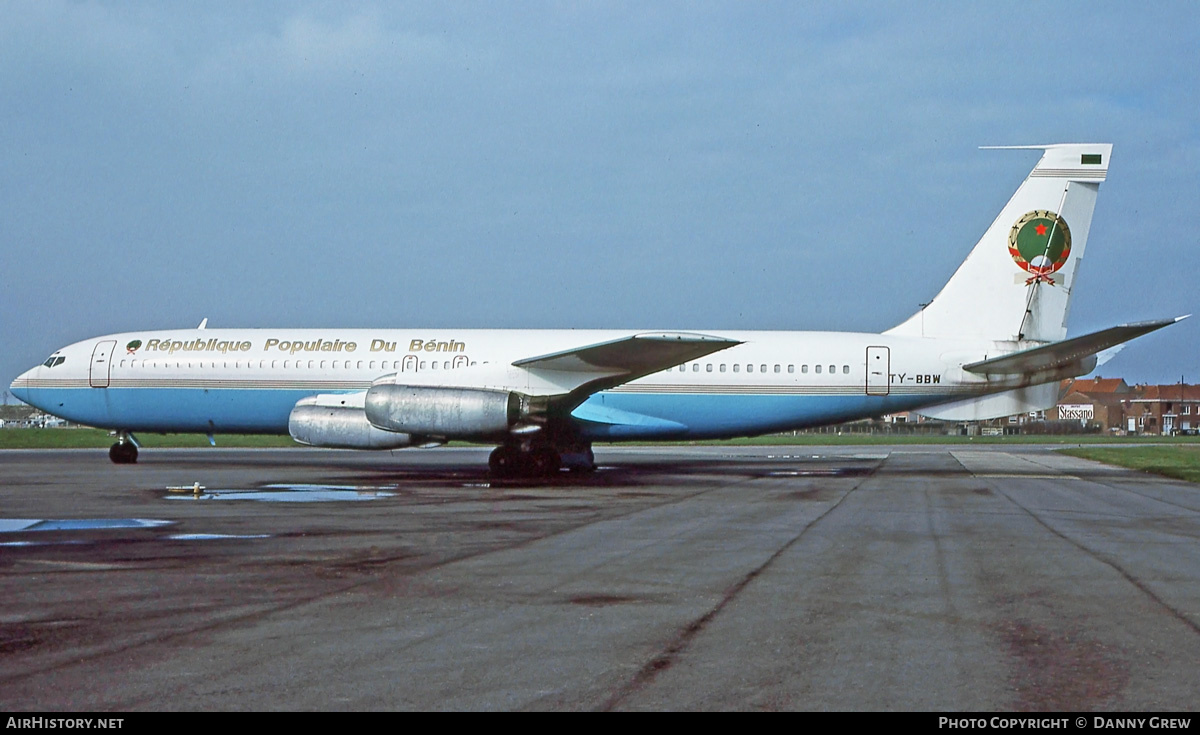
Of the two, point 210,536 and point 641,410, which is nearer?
point 210,536

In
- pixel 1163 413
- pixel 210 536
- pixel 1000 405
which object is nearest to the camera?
pixel 210 536

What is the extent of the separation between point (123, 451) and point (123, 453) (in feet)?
0.20

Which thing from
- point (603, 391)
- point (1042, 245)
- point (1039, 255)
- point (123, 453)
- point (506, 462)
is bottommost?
point (123, 453)

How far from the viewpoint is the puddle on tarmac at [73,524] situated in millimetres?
12609

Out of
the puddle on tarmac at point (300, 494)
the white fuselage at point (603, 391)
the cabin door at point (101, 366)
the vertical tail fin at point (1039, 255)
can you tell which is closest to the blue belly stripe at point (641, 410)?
the white fuselage at point (603, 391)

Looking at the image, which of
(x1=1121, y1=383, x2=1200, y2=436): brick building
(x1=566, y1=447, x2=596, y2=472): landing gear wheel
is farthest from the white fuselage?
(x1=1121, y1=383, x2=1200, y2=436): brick building

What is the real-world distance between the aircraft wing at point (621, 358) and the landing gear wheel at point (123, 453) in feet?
40.0

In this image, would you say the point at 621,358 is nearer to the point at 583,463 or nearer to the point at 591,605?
the point at 583,463

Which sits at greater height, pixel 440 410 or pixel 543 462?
pixel 440 410

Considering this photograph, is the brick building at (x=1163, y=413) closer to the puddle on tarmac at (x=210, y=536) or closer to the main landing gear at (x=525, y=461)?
the main landing gear at (x=525, y=461)

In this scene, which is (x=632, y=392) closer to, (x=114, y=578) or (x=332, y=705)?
(x=114, y=578)

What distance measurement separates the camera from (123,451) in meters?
27.7

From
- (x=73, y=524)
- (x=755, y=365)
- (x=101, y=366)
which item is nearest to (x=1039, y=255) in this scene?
(x=755, y=365)

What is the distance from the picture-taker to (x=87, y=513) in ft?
47.4
